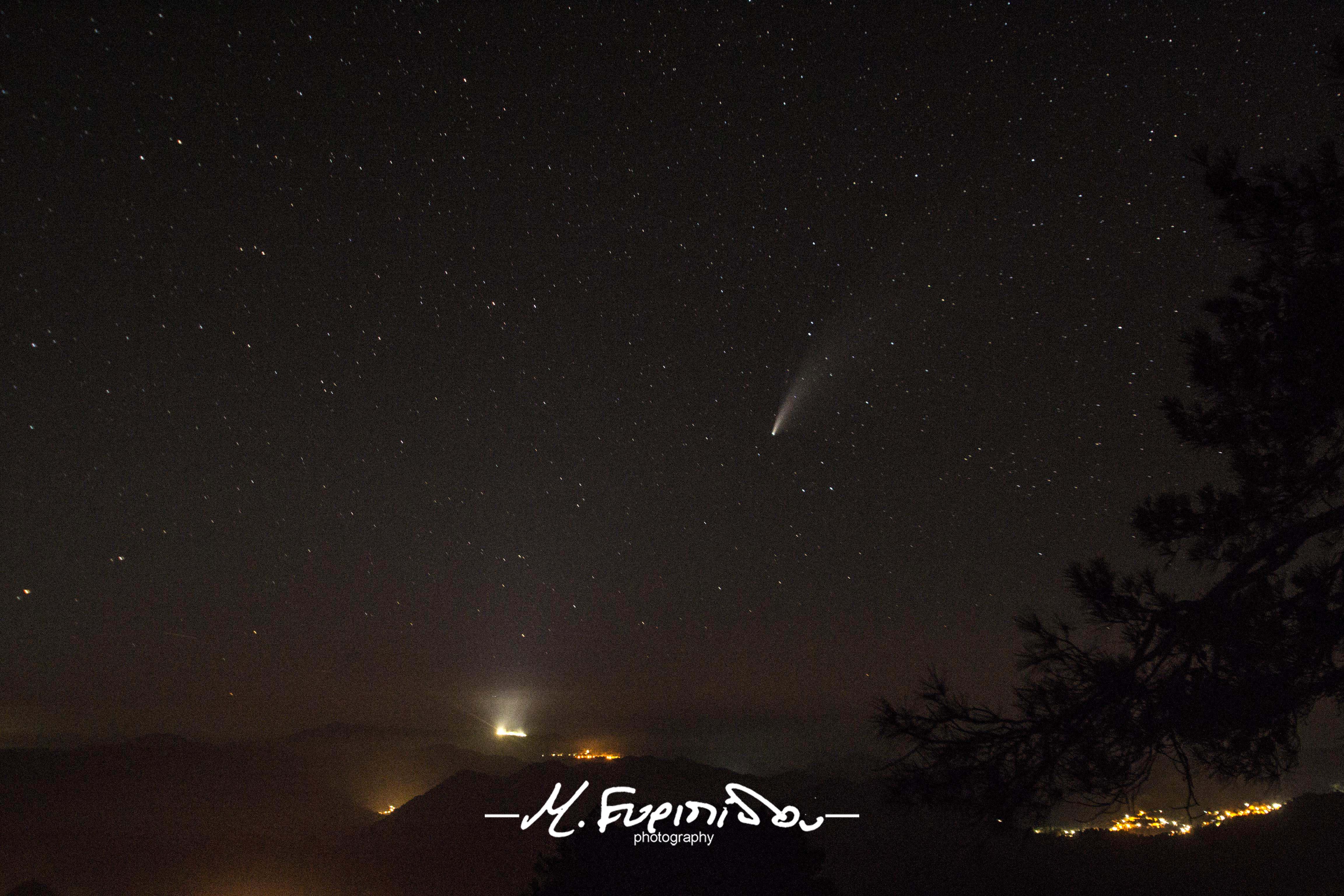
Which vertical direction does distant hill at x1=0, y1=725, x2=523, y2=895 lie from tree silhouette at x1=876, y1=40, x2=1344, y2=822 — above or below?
above

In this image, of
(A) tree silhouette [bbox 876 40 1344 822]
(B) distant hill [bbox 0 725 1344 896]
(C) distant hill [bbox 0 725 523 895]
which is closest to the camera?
(A) tree silhouette [bbox 876 40 1344 822]

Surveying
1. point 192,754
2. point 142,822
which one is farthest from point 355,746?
point 142,822

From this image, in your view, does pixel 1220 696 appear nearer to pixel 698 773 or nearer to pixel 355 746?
pixel 698 773

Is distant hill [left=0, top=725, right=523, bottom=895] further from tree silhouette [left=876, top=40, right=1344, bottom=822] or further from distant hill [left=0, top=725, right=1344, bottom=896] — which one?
tree silhouette [left=876, top=40, right=1344, bottom=822]

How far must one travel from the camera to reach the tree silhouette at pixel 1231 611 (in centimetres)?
363

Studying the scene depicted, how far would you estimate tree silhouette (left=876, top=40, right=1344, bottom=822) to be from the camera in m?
3.63

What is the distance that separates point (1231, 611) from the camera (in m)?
3.62

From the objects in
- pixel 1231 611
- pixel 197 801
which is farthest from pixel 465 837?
pixel 1231 611

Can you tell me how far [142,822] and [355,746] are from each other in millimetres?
62922

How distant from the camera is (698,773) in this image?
8162cm

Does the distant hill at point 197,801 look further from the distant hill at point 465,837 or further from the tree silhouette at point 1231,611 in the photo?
the tree silhouette at point 1231,611

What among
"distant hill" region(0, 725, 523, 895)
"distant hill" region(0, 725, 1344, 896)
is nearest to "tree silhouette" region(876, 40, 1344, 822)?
"distant hill" region(0, 725, 1344, 896)

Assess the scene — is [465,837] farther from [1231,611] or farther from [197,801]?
[1231,611]

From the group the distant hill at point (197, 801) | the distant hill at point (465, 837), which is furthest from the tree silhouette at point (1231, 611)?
the distant hill at point (197, 801)
